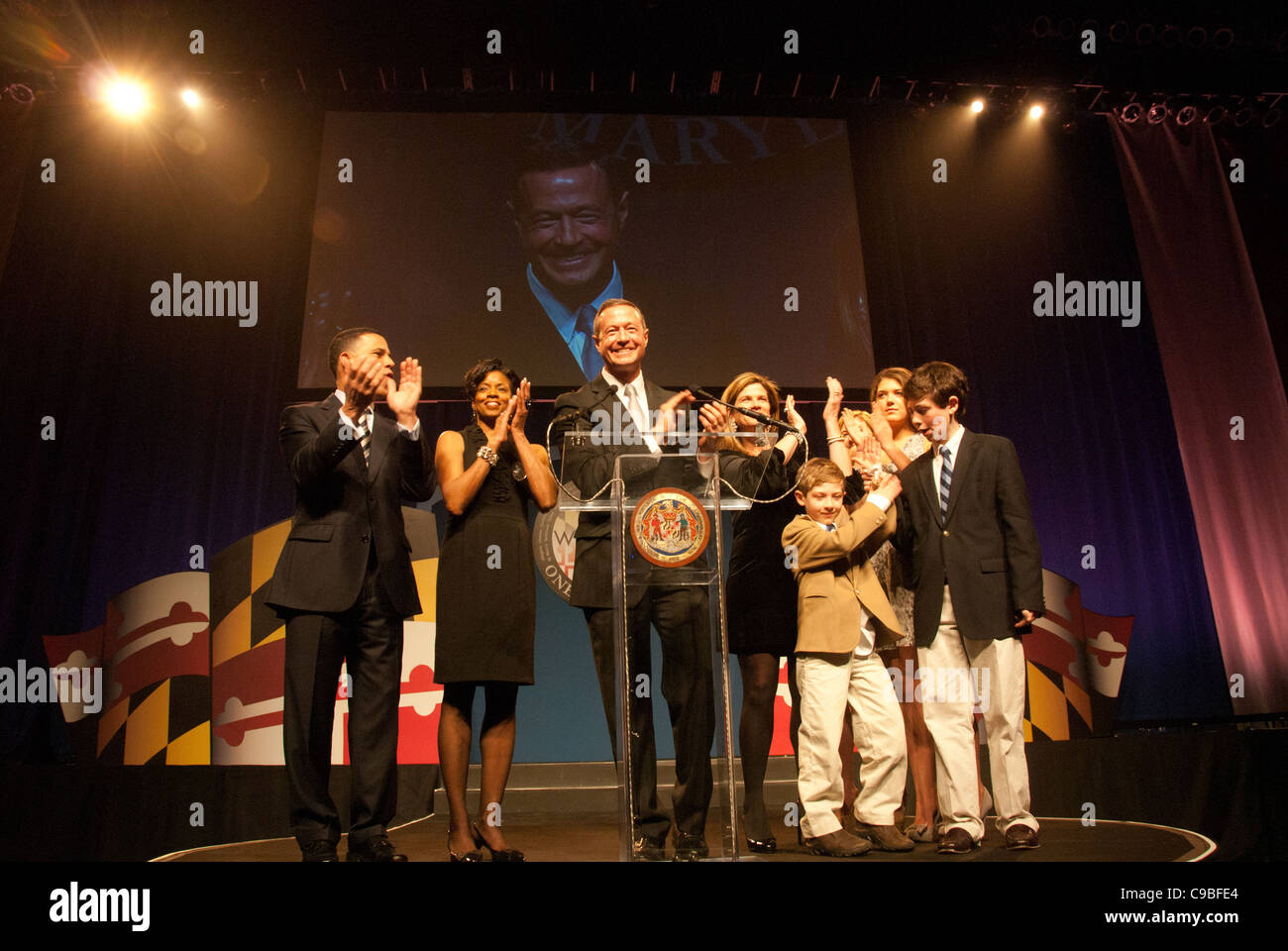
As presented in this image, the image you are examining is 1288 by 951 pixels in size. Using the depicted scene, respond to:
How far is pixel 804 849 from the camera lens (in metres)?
2.97

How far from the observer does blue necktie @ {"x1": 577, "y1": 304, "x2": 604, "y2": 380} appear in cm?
553

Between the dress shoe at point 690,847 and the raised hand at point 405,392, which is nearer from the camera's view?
the dress shoe at point 690,847

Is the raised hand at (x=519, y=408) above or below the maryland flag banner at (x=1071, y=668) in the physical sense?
above

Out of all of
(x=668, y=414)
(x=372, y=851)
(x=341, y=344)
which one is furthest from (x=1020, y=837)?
(x=341, y=344)

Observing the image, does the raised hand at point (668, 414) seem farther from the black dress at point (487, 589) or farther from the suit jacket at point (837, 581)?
the suit jacket at point (837, 581)

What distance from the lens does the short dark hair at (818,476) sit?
3223 millimetres

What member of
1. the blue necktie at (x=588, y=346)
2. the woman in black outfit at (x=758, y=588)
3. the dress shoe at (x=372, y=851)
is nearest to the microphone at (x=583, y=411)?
the woman in black outfit at (x=758, y=588)

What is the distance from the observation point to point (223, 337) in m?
5.77

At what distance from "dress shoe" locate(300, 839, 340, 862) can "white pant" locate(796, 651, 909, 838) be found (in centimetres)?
141

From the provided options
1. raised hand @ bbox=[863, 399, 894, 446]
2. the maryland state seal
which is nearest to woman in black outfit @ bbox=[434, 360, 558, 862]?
the maryland state seal

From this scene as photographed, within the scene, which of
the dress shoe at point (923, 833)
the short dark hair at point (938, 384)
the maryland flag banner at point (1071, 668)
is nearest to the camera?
the dress shoe at point (923, 833)

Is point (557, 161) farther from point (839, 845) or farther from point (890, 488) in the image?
point (839, 845)

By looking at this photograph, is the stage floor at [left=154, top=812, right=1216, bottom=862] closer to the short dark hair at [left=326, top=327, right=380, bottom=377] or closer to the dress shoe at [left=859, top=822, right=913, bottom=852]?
the dress shoe at [left=859, top=822, right=913, bottom=852]

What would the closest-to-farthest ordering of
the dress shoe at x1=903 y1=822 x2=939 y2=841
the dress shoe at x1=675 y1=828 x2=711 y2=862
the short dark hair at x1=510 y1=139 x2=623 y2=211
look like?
1. the dress shoe at x1=675 y1=828 x2=711 y2=862
2. the dress shoe at x1=903 y1=822 x2=939 y2=841
3. the short dark hair at x1=510 y1=139 x2=623 y2=211
